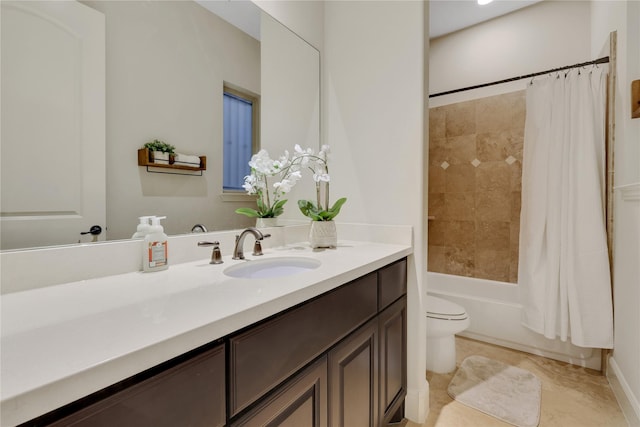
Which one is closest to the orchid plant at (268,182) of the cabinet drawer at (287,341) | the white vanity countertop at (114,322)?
the white vanity countertop at (114,322)

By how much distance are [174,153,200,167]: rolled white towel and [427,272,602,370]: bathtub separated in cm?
223

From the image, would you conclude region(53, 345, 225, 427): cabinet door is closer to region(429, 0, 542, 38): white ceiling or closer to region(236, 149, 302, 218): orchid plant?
region(236, 149, 302, 218): orchid plant

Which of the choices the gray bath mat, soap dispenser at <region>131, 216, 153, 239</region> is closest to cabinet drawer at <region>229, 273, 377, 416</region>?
soap dispenser at <region>131, 216, 153, 239</region>

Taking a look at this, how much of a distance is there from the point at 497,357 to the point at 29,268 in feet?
8.25

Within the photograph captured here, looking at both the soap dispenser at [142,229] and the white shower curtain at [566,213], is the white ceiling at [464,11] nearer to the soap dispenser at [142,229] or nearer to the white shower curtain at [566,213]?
the white shower curtain at [566,213]

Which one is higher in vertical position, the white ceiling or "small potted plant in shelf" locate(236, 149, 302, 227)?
the white ceiling

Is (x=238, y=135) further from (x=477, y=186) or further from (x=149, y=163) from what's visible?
(x=477, y=186)

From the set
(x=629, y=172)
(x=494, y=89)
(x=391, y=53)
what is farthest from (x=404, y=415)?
(x=494, y=89)

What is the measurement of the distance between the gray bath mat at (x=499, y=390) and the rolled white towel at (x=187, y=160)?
5.90ft

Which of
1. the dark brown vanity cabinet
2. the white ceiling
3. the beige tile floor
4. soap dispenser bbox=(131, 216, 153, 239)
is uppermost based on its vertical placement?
the white ceiling

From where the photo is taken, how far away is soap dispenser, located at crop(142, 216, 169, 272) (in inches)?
36.0

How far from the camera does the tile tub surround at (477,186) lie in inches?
99.8

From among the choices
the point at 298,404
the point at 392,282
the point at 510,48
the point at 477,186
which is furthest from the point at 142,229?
the point at 510,48

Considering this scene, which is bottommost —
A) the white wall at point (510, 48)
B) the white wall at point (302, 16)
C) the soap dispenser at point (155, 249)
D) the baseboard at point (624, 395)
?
the baseboard at point (624, 395)
